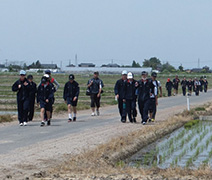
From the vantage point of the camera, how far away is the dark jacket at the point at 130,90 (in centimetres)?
2084

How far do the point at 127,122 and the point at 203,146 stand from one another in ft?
20.3

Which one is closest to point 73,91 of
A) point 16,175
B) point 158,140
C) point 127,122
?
point 127,122

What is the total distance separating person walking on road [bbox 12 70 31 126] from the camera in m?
20.2

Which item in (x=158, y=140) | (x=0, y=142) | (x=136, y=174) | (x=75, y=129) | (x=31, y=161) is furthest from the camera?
(x=75, y=129)

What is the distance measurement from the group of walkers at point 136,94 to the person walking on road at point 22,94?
10.7 feet

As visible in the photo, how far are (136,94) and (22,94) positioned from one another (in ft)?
13.1

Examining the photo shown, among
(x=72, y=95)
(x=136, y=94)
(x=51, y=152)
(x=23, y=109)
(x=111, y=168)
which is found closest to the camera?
(x=111, y=168)

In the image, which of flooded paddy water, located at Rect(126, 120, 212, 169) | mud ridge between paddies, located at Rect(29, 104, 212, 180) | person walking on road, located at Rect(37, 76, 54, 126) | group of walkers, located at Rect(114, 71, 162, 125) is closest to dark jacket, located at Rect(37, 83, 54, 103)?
person walking on road, located at Rect(37, 76, 54, 126)

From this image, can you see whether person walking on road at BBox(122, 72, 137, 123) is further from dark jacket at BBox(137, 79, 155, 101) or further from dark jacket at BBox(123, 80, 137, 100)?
dark jacket at BBox(137, 79, 155, 101)

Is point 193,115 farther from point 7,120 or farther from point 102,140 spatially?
point 102,140

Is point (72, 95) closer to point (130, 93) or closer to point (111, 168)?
point (130, 93)

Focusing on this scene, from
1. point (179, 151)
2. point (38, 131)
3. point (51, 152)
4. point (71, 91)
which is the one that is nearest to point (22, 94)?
point (71, 91)

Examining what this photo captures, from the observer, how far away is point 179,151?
1476 cm

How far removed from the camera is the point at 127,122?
21.7 meters
